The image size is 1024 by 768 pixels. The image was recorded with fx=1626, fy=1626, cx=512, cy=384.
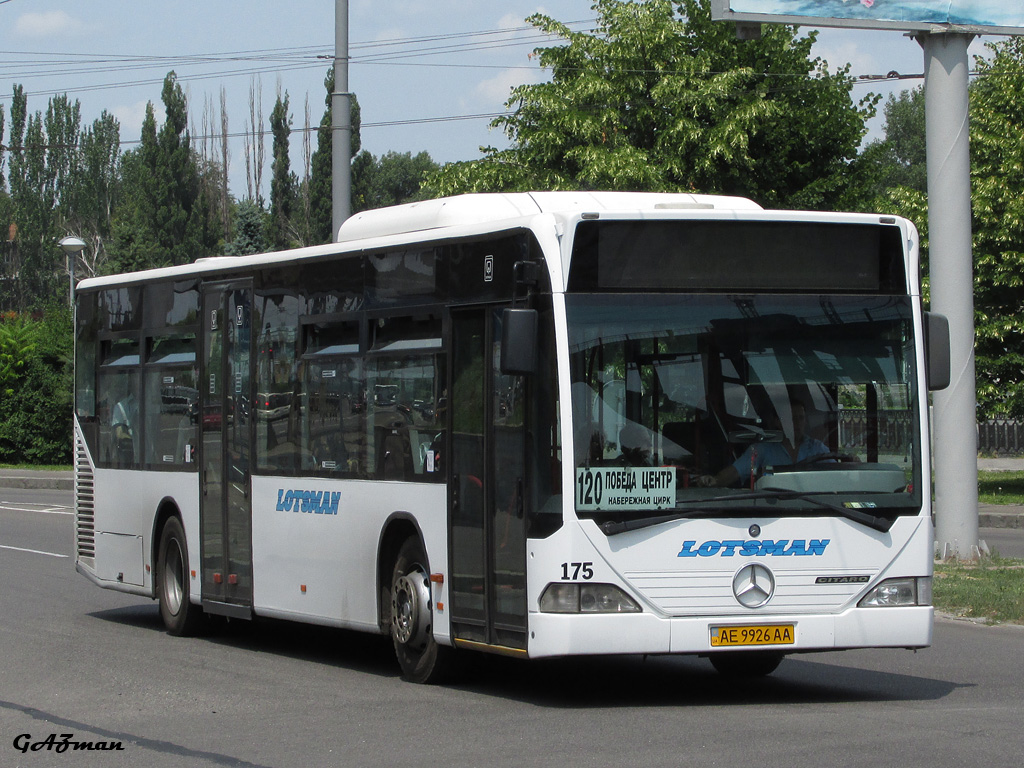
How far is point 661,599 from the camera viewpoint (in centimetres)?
902

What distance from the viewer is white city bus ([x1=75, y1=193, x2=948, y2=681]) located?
8.98m

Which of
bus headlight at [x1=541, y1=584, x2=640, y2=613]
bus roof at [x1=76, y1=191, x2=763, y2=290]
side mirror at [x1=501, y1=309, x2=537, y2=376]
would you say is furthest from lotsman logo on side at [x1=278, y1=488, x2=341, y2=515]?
side mirror at [x1=501, y1=309, x2=537, y2=376]

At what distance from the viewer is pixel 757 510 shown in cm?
918

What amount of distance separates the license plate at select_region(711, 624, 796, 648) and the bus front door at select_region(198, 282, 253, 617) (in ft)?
15.5

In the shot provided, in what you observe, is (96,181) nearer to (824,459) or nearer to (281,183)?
(281,183)

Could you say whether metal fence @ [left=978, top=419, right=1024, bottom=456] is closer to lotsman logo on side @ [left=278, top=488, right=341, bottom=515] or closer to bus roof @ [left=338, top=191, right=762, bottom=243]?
lotsman logo on side @ [left=278, top=488, right=341, bottom=515]

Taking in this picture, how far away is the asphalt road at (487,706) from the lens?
7.66 metres

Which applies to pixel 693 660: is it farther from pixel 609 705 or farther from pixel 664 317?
pixel 664 317

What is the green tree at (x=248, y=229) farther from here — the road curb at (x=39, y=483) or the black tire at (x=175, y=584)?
the black tire at (x=175, y=584)

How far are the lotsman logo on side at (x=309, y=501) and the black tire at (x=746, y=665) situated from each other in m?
2.85

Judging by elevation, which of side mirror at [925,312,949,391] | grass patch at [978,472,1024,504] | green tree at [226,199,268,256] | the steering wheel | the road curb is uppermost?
green tree at [226,199,268,256]

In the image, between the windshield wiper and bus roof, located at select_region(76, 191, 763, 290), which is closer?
the windshield wiper

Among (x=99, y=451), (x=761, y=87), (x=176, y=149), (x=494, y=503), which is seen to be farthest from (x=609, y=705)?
(x=176, y=149)

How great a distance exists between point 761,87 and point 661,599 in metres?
32.1
